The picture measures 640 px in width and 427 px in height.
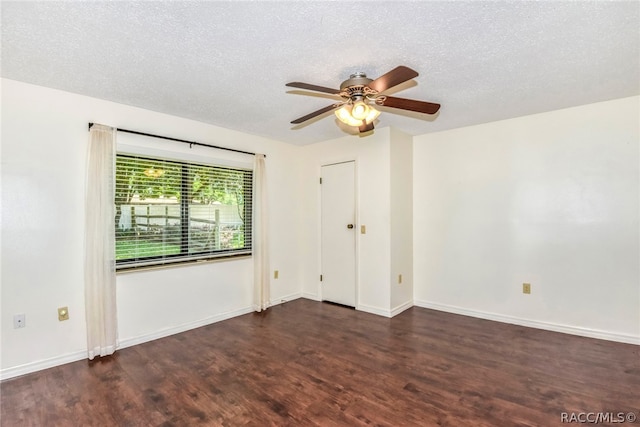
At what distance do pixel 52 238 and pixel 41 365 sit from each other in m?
1.07

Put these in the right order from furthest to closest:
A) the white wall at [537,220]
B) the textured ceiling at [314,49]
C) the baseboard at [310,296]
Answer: the baseboard at [310,296] < the white wall at [537,220] < the textured ceiling at [314,49]

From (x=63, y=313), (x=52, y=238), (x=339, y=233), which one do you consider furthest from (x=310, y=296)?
(x=52, y=238)

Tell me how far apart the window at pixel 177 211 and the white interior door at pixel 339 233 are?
113 centimetres

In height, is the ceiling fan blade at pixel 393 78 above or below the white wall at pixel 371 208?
above

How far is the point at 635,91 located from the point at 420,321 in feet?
10.1

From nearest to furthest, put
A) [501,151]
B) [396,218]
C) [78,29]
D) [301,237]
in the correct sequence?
[78,29] → [501,151] → [396,218] → [301,237]

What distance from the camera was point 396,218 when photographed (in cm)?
398

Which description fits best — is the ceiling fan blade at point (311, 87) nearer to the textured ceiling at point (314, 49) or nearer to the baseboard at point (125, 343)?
the textured ceiling at point (314, 49)

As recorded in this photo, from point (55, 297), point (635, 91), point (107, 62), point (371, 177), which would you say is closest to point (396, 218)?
point (371, 177)

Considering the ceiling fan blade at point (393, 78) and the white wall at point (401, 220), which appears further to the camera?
the white wall at point (401, 220)

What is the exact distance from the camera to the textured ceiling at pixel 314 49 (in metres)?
1.68

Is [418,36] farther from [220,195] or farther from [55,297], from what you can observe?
[55,297]

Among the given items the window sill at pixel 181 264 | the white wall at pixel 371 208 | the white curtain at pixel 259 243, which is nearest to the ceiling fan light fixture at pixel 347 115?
the white wall at pixel 371 208

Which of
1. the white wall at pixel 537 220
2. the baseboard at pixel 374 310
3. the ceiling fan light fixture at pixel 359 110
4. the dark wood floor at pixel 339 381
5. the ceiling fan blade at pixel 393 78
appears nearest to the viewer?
the ceiling fan blade at pixel 393 78
